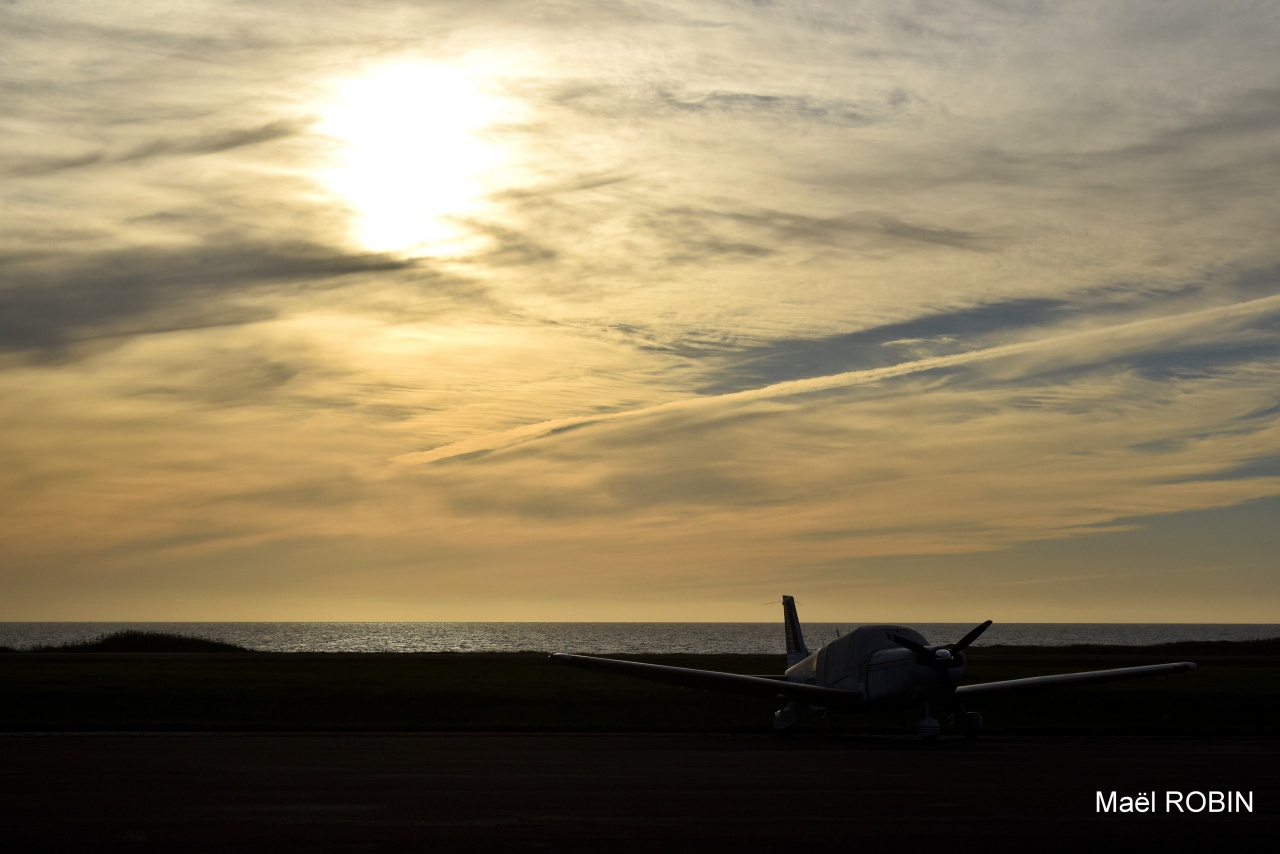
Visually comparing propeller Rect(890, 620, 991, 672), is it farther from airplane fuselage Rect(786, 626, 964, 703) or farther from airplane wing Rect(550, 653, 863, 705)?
airplane wing Rect(550, 653, 863, 705)

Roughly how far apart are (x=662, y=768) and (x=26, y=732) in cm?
1901

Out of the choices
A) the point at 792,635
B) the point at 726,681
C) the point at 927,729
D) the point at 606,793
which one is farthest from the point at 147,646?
the point at 606,793

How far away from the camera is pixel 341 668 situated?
2411 inches

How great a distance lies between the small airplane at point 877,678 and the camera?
92.0ft

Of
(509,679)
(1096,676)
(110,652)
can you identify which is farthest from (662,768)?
(110,652)

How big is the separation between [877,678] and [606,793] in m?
13.7

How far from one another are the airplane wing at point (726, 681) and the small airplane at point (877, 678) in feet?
0.09

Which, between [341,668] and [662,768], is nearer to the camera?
[662,768]

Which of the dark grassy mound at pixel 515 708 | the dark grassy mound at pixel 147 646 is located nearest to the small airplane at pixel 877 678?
the dark grassy mound at pixel 515 708

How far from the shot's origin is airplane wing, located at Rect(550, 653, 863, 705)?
29.8 metres

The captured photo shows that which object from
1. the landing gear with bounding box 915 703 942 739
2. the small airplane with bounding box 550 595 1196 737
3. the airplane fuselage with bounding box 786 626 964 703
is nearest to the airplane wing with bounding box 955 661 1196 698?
the small airplane with bounding box 550 595 1196 737

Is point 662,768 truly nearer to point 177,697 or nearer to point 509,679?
point 177,697

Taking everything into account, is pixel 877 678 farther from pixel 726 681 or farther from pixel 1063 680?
pixel 1063 680

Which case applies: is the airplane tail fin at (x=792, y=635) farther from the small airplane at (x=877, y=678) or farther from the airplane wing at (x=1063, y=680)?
the airplane wing at (x=1063, y=680)
